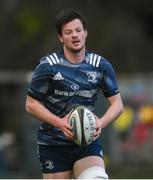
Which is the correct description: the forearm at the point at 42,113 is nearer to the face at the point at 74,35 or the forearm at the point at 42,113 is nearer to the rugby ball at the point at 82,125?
the rugby ball at the point at 82,125

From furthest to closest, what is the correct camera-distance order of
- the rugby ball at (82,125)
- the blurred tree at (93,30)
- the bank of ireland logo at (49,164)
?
the blurred tree at (93,30)
the bank of ireland logo at (49,164)
the rugby ball at (82,125)

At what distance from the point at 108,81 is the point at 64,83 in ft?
1.39

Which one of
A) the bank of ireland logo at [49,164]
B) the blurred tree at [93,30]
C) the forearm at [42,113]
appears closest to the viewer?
the forearm at [42,113]

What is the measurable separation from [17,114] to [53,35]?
4.46m

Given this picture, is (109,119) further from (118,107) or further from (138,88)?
(138,88)

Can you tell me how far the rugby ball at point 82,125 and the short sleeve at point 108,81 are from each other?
48 cm

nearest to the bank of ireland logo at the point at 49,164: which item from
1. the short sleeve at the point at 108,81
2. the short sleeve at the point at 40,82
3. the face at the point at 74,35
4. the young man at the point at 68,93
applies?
the young man at the point at 68,93

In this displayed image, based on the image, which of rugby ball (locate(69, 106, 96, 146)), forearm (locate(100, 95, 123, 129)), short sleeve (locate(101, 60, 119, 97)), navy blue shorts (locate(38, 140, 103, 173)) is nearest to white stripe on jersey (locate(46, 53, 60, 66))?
short sleeve (locate(101, 60, 119, 97))

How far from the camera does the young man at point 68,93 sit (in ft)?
27.3

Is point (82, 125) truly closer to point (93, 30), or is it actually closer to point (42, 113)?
point (42, 113)

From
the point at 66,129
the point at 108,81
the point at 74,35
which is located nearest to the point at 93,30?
the point at 108,81

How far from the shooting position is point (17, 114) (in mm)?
28094

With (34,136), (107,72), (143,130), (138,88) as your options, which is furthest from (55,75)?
(138,88)

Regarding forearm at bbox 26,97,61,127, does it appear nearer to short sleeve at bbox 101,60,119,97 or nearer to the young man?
the young man
